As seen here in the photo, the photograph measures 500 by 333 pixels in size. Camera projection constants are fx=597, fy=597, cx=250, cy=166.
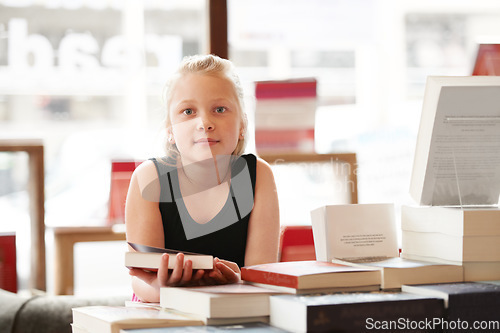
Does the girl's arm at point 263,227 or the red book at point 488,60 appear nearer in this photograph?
the girl's arm at point 263,227

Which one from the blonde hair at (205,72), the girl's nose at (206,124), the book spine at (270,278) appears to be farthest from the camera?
the blonde hair at (205,72)

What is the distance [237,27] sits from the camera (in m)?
2.42

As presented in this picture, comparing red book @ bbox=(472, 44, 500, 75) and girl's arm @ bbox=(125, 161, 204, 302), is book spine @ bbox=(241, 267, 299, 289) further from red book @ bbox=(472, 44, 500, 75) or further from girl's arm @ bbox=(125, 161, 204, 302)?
red book @ bbox=(472, 44, 500, 75)

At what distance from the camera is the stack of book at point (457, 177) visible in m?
0.98

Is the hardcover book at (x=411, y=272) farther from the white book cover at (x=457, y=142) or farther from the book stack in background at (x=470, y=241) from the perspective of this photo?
the white book cover at (x=457, y=142)

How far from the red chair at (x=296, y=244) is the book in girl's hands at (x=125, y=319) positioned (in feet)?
3.75

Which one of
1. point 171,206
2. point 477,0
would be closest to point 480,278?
point 171,206

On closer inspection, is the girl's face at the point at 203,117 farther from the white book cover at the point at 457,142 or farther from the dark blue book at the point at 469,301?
the dark blue book at the point at 469,301

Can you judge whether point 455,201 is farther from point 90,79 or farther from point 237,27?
point 90,79

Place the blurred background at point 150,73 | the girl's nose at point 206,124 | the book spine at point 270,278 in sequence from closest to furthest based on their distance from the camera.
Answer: the book spine at point 270,278 → the girl's nose at point 206,124 → the blurred background at point 150,73

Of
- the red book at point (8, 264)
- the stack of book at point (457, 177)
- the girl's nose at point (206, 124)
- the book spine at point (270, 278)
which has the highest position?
the girl's nose at point (206, 124)

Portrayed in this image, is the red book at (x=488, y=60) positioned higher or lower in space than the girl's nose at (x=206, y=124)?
higher

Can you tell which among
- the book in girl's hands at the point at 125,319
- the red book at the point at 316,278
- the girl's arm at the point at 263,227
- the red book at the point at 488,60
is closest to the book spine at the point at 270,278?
the red book at the point at 316,278

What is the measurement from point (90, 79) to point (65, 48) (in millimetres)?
154
